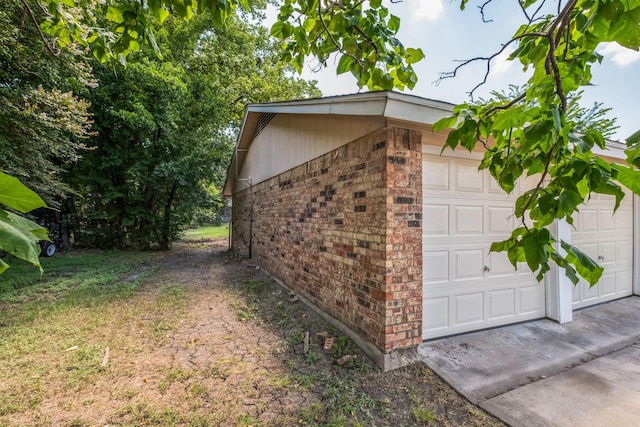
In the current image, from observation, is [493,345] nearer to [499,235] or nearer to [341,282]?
[499,235]

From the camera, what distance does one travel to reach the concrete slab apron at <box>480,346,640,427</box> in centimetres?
237

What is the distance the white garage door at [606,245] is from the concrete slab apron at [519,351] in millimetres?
613

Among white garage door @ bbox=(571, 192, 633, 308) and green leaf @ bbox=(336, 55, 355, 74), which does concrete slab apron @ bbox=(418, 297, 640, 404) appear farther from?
green leaf @ bbox=(336, 55, 355, 74)

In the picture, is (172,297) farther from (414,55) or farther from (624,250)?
(624,250)

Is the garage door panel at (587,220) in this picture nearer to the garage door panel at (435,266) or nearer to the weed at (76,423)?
the garage door panel at (435,266)

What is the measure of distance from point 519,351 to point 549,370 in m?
0.33

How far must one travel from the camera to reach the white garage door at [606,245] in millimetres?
4715

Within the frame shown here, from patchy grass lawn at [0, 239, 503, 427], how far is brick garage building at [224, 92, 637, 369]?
0.44 meters

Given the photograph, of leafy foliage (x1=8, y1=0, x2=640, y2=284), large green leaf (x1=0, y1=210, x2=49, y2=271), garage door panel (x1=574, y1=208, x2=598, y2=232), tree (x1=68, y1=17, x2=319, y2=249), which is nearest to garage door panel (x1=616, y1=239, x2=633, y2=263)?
garage door panel (x1=574, y1=208, x2=598, y2=232)

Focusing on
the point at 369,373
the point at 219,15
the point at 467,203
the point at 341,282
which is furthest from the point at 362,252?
the point at 219,15

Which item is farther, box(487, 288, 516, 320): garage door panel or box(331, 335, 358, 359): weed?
box(487, 288, 516, 320): garage door panel

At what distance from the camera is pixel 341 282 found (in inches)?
152

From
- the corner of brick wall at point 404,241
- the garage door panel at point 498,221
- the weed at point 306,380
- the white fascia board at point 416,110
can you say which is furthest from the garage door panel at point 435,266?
the weed at point 306,380

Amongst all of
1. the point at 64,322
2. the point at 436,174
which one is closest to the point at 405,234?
the point at 436,174
